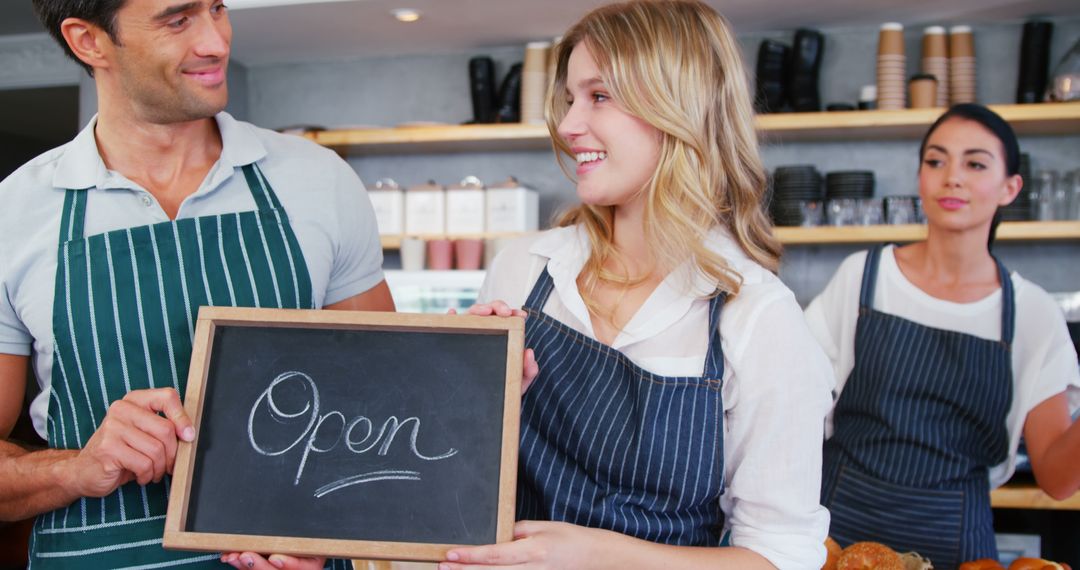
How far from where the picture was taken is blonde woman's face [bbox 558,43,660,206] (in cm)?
134

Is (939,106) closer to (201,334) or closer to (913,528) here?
(913,528)

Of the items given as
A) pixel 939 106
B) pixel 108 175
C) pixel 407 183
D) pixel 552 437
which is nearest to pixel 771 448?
pixel 552 437

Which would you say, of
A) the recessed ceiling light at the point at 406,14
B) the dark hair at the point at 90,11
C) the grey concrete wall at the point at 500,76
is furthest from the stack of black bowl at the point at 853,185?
the dark hair at the point at 90,11

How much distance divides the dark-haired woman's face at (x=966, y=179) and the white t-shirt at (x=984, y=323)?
0.52 feet

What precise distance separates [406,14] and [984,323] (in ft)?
7.98

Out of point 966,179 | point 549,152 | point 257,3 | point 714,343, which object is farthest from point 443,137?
point 714,343

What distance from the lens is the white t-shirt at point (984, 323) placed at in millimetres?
2100

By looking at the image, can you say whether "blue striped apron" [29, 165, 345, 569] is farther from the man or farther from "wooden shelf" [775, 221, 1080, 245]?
"wooden shelf" [775, 221, 1080, 245]

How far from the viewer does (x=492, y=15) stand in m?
3.68

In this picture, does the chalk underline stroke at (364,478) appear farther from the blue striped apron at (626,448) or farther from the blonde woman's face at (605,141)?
the blonde woman's face at (605,141)

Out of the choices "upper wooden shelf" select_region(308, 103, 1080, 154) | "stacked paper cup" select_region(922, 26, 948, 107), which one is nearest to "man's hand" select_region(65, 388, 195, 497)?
"upper wooden shelf" select_region(308, 103, 1080, 154)

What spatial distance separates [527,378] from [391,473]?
25cm

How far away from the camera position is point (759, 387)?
1.25 m

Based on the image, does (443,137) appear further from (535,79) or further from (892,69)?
(892,69)
